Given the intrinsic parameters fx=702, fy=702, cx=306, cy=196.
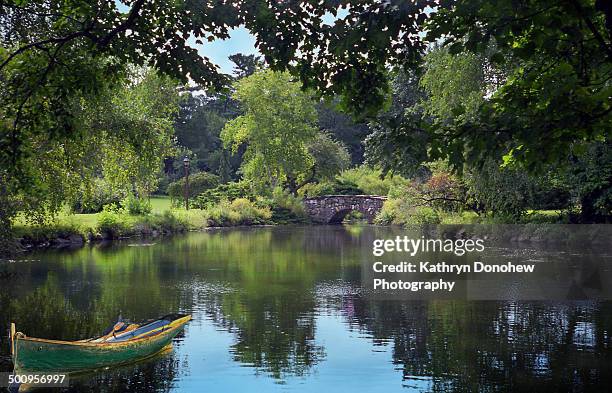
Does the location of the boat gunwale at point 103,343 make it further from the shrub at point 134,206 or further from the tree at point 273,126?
the tree at point 273,126

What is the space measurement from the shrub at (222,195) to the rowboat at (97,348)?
4252 cm

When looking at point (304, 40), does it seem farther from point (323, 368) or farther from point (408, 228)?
point (408, 228)

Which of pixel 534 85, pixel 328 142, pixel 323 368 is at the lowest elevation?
pixel 323 368

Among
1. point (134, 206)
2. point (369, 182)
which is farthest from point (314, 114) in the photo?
point (134, 206)

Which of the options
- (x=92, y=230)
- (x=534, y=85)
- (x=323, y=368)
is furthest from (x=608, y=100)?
(x=92, y=230)

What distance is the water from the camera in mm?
11594

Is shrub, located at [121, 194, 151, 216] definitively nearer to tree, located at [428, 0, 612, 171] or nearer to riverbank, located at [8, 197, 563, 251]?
riverbank, located at [8, 197, 563, 251]

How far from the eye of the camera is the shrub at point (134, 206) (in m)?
41.4

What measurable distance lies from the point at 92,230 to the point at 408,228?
1800 cm

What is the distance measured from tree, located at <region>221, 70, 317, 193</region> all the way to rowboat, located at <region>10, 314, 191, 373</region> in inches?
1849

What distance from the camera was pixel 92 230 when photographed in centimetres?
3597

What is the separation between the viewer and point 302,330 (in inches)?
606

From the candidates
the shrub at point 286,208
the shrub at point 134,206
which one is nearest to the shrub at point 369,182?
the shrub at point 286,208

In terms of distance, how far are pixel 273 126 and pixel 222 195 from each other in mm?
7839
